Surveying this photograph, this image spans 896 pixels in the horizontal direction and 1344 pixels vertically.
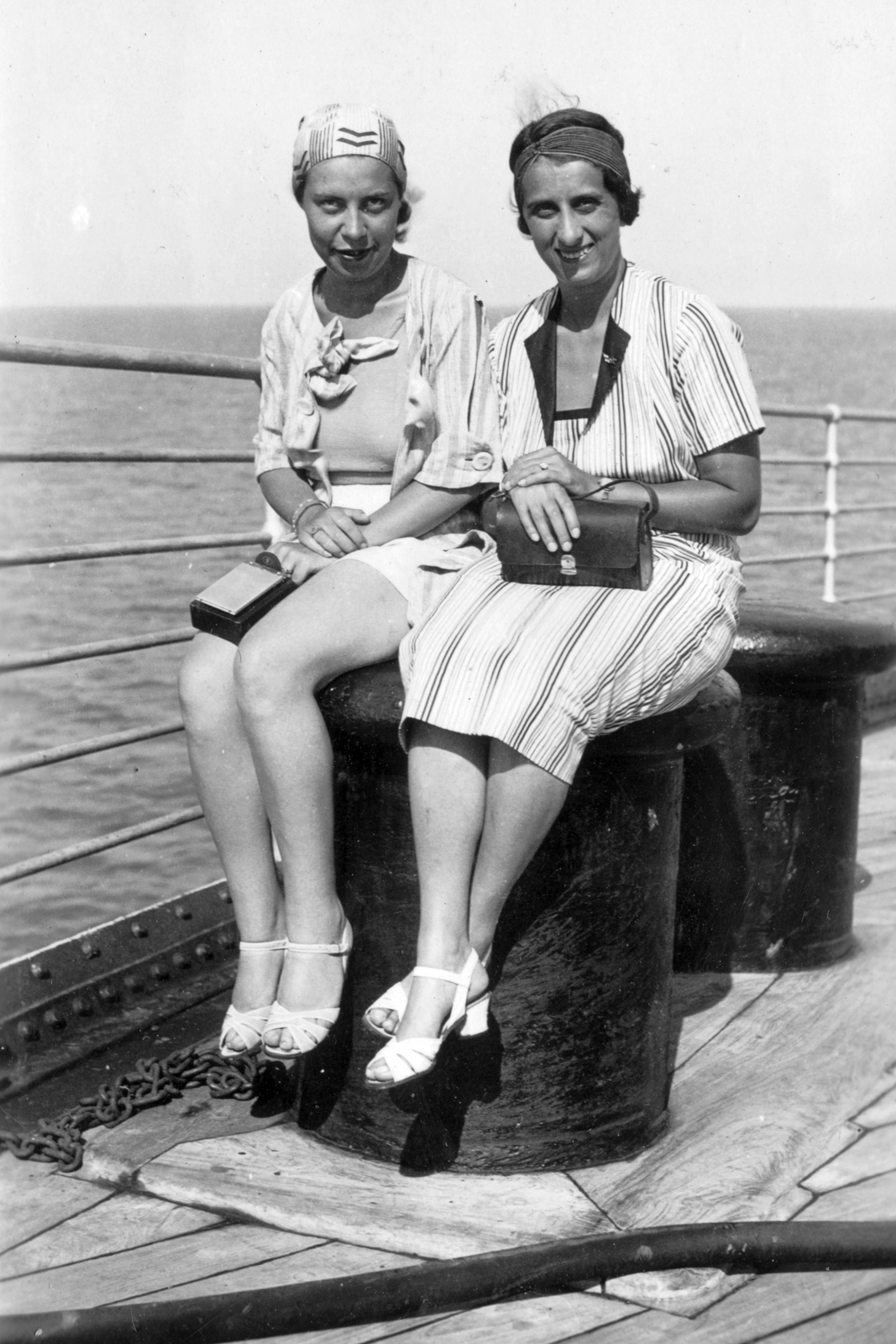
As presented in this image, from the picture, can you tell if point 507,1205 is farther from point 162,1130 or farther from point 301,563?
point 301,563

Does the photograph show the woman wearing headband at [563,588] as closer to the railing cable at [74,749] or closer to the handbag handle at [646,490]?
the handbag handle at [646,490]

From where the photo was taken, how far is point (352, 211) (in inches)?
103

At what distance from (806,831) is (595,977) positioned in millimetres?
1026

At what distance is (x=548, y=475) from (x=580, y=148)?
60 centimetres

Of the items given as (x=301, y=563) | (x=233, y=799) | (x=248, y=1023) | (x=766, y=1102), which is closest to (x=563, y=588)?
(x=301, y=563)

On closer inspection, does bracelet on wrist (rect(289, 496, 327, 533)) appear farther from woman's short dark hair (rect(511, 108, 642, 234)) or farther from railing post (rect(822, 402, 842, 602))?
railing post (rect(822, 402, 842, 602))

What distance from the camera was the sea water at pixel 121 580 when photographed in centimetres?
344

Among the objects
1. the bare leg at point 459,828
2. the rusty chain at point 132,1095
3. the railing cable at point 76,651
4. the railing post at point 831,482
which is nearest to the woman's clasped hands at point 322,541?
the railing cable at point 76,651

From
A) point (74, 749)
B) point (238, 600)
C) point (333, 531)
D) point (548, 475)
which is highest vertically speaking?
point (548, 475)

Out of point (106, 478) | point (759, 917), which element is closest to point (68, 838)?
point (759, 917)

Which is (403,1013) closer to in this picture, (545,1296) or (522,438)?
(545,1296)

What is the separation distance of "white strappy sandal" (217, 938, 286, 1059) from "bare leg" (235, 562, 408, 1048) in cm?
9

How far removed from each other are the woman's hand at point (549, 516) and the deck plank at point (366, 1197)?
1019mm

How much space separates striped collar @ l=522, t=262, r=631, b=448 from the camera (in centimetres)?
270
